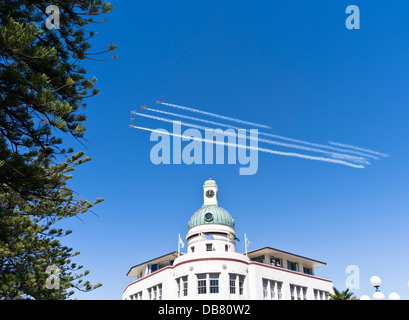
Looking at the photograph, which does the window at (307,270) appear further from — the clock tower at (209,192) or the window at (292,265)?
the clock tower at (209,192)

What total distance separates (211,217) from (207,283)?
31.8 ft

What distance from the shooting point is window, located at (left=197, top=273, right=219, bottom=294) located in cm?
3291

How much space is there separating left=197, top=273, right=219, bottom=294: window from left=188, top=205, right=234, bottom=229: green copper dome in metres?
8.32

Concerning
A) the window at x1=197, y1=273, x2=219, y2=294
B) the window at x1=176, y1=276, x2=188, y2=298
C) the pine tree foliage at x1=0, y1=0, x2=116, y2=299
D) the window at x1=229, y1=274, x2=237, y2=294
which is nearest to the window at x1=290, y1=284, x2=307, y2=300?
the window at x1=229, y1=274, x2=237, y2=294

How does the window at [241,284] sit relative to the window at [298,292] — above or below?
above

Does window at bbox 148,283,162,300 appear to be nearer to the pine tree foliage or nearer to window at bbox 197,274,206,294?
window at bbox 197,274,206,294

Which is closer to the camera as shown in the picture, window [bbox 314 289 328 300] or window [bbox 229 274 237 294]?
window [bbox 229 274 237 294]

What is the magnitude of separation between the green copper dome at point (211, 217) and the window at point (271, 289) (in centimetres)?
827

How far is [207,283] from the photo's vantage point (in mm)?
33188

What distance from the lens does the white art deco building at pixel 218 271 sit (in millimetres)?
33656

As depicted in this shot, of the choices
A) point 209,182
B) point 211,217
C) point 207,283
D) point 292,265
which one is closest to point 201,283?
point 207,283

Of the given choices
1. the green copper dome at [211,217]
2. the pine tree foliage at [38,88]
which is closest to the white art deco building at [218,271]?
the green copper dome at [211,217]
